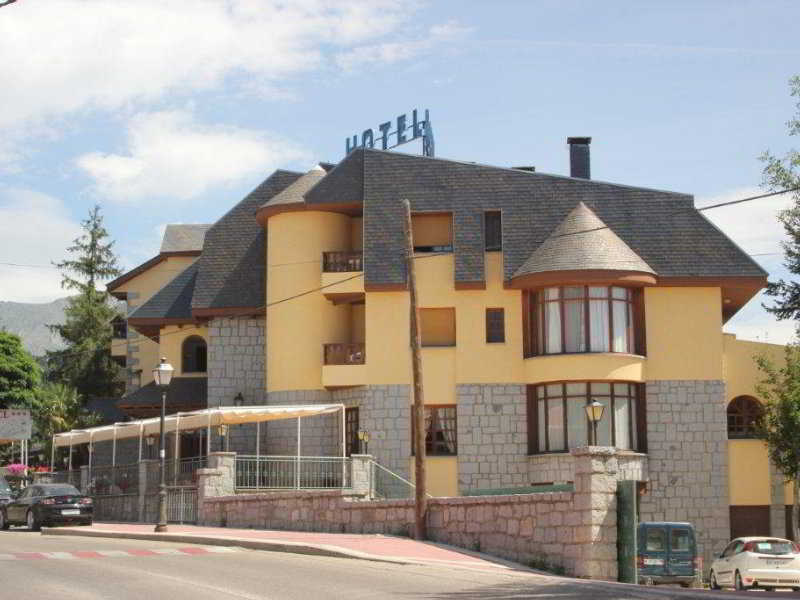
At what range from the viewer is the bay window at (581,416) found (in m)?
37.4

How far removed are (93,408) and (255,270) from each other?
2232cm

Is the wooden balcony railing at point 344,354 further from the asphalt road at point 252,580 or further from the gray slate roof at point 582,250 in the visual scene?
the asphalt road at point 252,580

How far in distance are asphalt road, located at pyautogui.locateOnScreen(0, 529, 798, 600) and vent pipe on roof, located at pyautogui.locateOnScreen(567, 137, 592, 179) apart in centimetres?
2266

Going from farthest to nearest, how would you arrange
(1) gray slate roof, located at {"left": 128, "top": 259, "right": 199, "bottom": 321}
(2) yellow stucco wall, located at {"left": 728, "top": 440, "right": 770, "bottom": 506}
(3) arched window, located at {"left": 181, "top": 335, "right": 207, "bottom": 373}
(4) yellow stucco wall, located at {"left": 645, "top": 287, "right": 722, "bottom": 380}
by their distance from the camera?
(3) arched window, located at {"left": 181, "top": 335, "right": 207, "bottom": 373} → (1) gray slate roof, located at {"left": 128, "top": 259, "right": 199, "bottom": 321} → (4) yellow stucco wall, located at {"left": 645, "top": 287, "right": 722, "bottom": 380} → (2) yellow stucco wall, located at {"left": 728, "top": 440, "right": 770, "bottom": 506}

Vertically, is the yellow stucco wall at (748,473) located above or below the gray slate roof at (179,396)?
below

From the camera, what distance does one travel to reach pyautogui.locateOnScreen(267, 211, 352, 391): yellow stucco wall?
133 feet

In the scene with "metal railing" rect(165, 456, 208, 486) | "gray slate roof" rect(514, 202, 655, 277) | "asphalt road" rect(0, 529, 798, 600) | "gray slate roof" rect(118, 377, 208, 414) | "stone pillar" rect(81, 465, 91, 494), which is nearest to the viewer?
"asphalt road" rect(0, 529, 798, 600)

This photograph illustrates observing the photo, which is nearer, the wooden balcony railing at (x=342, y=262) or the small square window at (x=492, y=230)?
the small square window at (x=492, y=230)

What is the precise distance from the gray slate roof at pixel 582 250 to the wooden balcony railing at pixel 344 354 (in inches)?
215

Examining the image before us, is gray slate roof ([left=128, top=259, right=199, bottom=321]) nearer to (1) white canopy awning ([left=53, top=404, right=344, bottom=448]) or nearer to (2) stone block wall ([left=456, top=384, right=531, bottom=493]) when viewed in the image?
(1) white canopy awning ([left=53, top=404, right=344, bottom=448])

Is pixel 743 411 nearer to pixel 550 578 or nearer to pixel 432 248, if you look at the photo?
pixel 432 248

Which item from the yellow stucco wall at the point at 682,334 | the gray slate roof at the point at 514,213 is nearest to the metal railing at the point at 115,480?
the gray slate roof at the point at 514,213

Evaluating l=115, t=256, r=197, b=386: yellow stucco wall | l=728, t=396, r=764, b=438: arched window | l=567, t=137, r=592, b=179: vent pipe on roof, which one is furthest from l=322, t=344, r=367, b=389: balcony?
l=115, t=256, r=197, b=386: yellow stucco wall

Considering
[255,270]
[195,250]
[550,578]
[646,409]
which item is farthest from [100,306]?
[550,578]
